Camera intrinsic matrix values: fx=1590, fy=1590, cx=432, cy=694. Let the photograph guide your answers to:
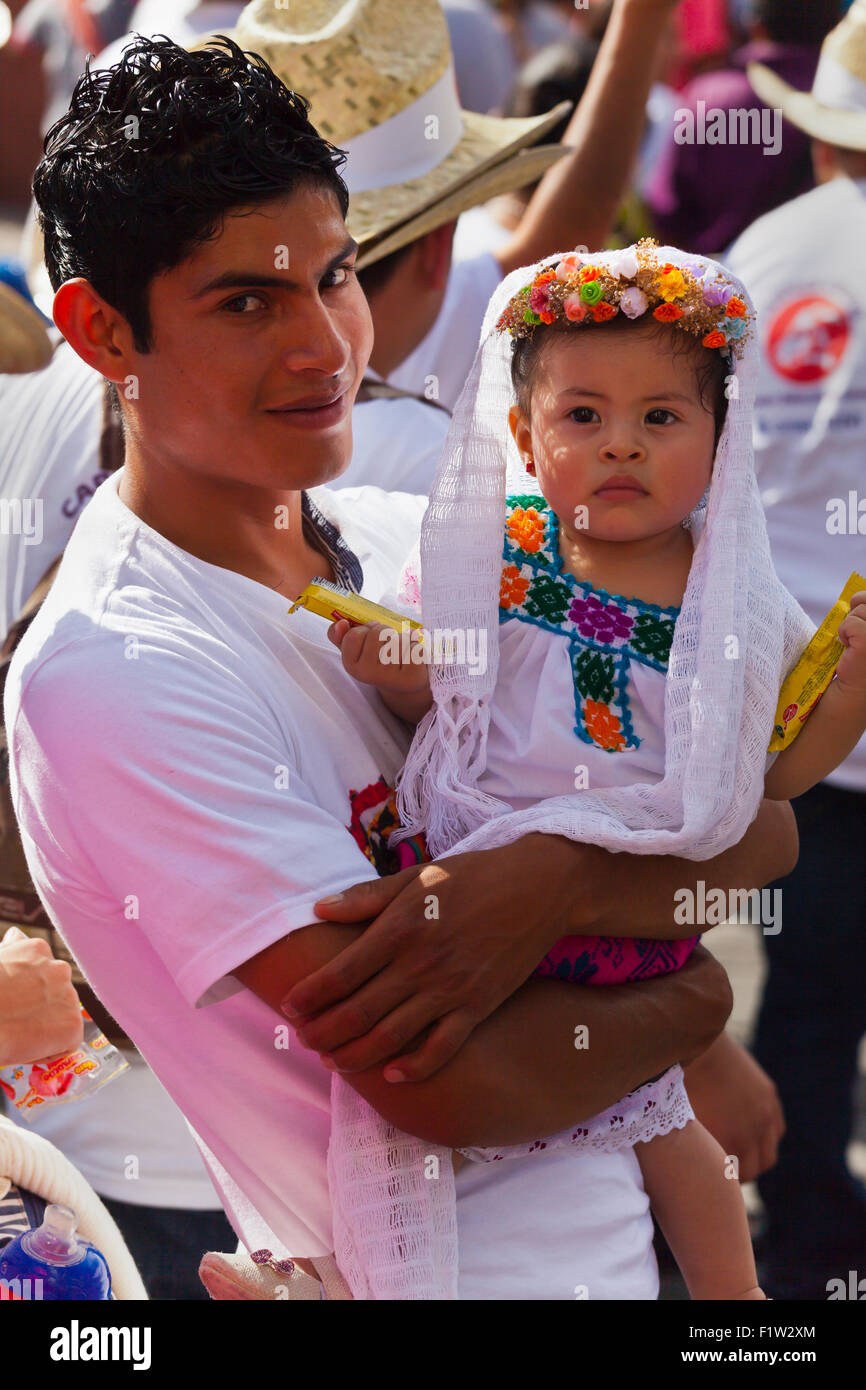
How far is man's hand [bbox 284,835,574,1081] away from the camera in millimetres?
1589

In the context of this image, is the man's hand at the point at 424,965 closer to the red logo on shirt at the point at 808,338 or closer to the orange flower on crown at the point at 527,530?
the orange flower on crown at the point at 527,530

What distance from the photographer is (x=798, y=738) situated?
192 centimetres

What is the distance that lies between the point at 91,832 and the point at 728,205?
180 inches

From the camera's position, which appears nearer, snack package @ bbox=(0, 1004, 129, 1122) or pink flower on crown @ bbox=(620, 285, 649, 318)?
pink flower on crown @ bbox=(620, 285, 649, 318)

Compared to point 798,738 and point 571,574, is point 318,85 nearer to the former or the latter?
point 571,574

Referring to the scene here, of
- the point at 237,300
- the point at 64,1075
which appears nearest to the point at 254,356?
the point at 237,300

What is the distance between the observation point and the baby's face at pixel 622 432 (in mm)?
1916

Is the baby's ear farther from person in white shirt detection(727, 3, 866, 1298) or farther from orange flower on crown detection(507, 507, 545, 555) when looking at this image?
person in white shirt detection(727, 3, 866, 1298)

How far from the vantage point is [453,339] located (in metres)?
3.74

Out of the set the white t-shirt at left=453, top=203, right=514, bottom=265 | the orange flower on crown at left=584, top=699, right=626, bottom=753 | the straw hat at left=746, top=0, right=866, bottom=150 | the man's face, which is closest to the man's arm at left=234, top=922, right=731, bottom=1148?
the orange flower on crown at left=584, top=699, right=626, bottom=753

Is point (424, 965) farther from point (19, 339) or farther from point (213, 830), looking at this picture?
point (19, 339)

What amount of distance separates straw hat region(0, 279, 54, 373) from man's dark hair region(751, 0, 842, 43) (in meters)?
3.90

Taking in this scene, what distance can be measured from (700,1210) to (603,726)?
2.13 ft
